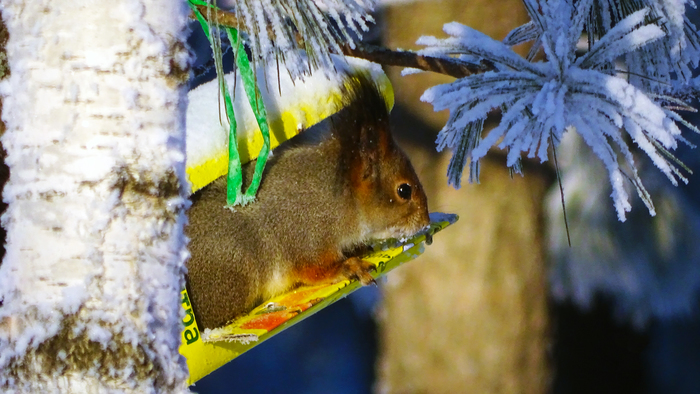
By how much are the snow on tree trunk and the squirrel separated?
1.09ft

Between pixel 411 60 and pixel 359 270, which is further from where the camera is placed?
pixel 359 270

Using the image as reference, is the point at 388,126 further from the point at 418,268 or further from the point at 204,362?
the point at 418,268

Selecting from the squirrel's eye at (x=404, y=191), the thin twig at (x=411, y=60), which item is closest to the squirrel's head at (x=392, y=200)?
the squirrel's eye at (x=404, y=191)

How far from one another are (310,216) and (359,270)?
5.8 inches

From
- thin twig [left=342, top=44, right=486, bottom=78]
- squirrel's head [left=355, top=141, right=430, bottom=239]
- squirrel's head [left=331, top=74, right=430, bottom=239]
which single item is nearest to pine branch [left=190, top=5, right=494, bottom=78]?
thin twig [left=342, top=44, right=486, bottom=78]

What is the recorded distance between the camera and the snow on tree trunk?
0.49 m

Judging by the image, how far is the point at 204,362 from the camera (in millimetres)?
725

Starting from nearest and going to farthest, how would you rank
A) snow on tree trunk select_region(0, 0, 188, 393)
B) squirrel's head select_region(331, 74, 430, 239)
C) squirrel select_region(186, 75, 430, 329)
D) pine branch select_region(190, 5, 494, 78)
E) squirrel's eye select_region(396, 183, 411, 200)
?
snow on tree trunk select_region(0, 0, 188, 393), pine branch select_region(190, 5, 494, 78), squirrel select_region(186, 75, 430, 329), squirrel's head select_region(331, 74, 430, 239), squirrel's eye select_region(396, 183, 411, 200)

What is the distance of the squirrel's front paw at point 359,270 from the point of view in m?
0.94

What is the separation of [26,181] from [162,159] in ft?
0.43

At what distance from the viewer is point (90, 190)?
49cm

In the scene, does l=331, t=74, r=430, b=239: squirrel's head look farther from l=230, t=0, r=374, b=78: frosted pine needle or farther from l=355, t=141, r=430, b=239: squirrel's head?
l=230, t=0, r=374, b=78: frosted pine needle

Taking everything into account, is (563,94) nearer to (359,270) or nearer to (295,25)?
(295,25)

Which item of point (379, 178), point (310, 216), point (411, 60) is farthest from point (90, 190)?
point (379, 178)
